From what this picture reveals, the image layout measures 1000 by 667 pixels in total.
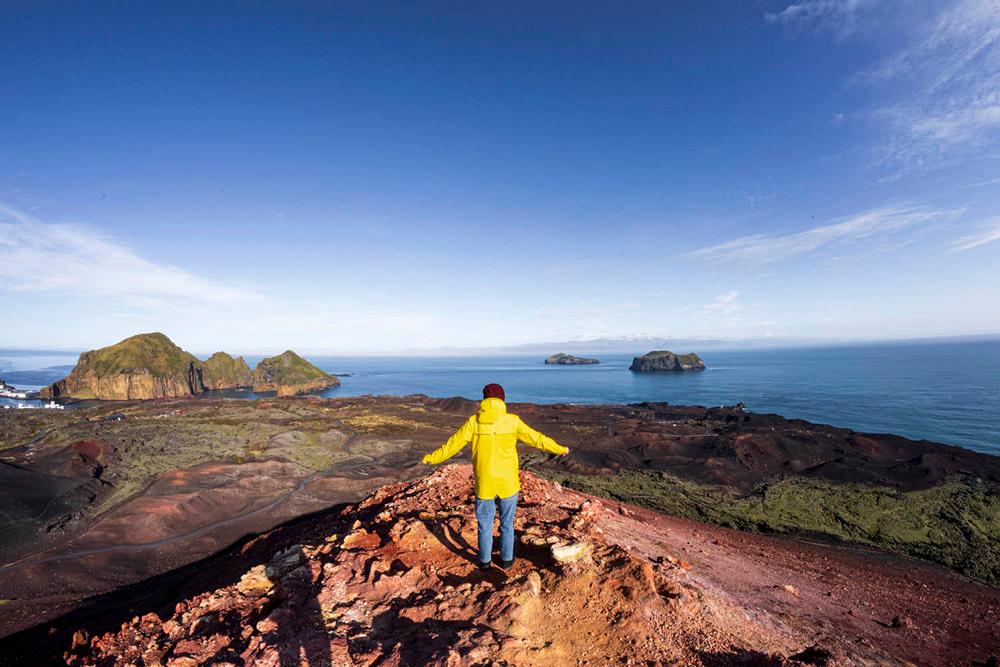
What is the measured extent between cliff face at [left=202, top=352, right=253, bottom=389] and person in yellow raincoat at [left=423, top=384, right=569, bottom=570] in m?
127

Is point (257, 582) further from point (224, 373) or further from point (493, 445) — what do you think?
point (224, 373)

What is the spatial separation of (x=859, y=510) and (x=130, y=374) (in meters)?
121

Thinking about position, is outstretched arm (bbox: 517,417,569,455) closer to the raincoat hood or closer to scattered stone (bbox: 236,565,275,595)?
the raincoat hood

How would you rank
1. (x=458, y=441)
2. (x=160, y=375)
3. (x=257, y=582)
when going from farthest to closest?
(x=160, y=375), (x=257, y=582), (x=458, y=441)

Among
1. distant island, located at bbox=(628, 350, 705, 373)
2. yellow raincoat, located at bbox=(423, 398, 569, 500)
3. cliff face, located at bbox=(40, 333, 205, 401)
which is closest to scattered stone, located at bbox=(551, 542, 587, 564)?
yellow raincoat, located at bbox=(423, 398, 569, 500)

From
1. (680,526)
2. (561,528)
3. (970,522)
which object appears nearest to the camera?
(561,528)

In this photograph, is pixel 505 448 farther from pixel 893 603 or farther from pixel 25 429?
pixel 25 429

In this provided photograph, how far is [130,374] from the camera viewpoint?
88.8 metres

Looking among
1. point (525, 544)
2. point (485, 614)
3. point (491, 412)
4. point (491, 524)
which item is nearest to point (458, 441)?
point (491, 412)

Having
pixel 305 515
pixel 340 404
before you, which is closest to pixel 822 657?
pixel 305 515

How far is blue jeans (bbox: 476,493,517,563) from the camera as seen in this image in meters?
5.16

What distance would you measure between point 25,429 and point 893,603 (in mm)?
67881

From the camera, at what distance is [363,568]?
5.75 metres

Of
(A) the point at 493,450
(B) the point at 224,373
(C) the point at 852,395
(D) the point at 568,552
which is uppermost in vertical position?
(A) the point at 493,450
